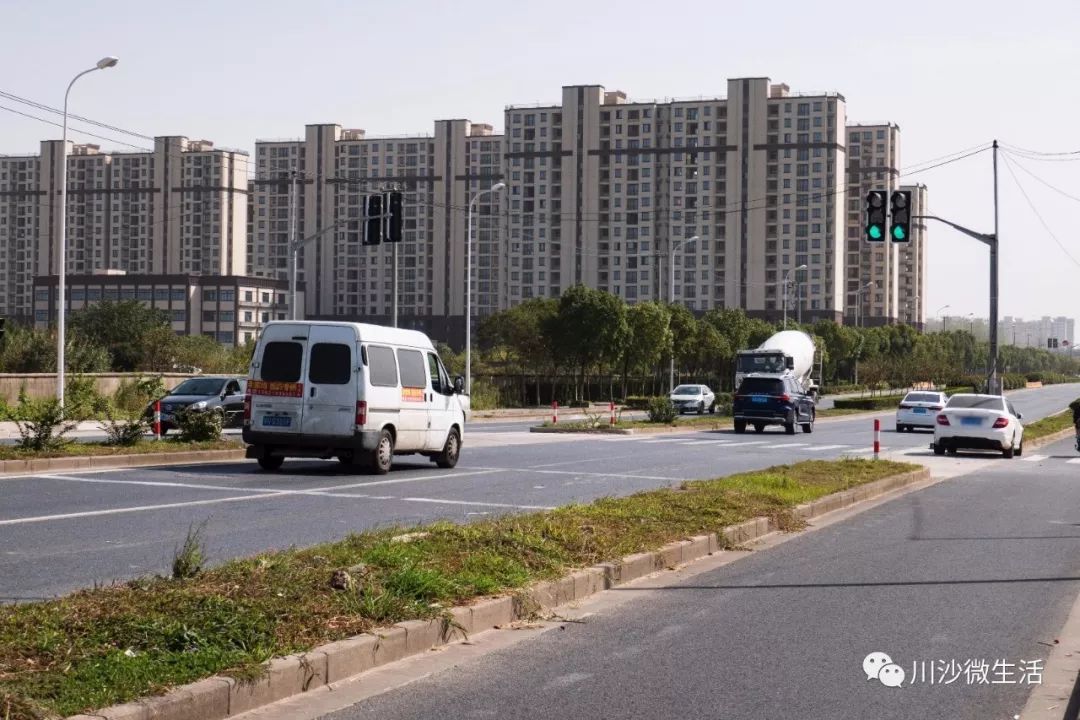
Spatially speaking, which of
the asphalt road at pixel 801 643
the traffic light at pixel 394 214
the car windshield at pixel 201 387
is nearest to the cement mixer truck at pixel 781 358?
the car windshield at pixel 201 387

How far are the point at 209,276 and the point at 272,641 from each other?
495 ft

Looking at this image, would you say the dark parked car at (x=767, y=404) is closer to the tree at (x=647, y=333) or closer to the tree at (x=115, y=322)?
the tree at (x=647, y=333)

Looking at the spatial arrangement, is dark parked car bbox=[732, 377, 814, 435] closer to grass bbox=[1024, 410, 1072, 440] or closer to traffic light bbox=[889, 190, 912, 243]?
grass bbox=[1024, 410, 1072, 440]

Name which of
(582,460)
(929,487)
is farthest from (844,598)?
(582,460)

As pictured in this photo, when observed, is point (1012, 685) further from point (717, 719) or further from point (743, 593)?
point (743, 593)

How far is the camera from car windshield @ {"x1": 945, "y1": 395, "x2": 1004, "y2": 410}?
1244 inches

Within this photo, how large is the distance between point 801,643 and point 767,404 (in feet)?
117

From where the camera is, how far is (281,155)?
602 ft

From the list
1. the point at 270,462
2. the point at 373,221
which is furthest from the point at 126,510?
the point at 373,221

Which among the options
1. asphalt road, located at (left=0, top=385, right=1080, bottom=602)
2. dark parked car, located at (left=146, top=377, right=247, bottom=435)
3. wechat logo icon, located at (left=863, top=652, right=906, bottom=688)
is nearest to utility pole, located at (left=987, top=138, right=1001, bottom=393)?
asphalt road, located at (left=0, top=385, right=1080, bottom=602)

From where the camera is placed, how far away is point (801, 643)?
798 centimetres

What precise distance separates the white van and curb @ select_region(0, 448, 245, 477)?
1936 millimetres

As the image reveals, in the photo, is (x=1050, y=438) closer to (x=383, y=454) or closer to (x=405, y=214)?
(x=383, y=454)

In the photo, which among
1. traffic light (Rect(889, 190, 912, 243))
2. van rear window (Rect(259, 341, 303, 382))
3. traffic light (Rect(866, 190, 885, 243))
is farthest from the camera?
traffic light (Rect(889, 190, 912, 243))
